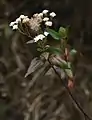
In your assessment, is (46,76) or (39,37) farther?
(46,76)

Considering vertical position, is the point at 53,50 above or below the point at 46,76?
below

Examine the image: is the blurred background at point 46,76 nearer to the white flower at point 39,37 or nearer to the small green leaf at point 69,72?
the small green leaf at point 69,72

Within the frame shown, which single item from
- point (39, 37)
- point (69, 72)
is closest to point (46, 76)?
point (69, 72)

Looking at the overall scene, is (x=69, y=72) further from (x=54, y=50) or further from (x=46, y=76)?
(x=46, y=76)

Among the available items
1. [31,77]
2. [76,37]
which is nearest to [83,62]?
[76,37]

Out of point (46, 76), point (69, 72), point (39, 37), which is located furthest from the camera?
point (46, 76)

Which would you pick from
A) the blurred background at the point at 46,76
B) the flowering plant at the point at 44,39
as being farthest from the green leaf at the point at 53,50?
the blurred background at the point at 46,76

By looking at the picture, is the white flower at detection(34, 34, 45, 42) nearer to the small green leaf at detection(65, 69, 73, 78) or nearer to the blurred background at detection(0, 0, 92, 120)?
the small green leaf at detection(65, 69, 73, 78)

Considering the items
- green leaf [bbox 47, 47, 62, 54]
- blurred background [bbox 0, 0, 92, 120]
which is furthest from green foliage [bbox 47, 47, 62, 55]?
blurred background [bbox 0, 0, 92, 120]

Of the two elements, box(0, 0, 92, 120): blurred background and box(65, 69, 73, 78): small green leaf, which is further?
box(0, 0, 92, 120): blurred background

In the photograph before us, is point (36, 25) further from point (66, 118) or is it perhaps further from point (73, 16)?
point (73, 16)
